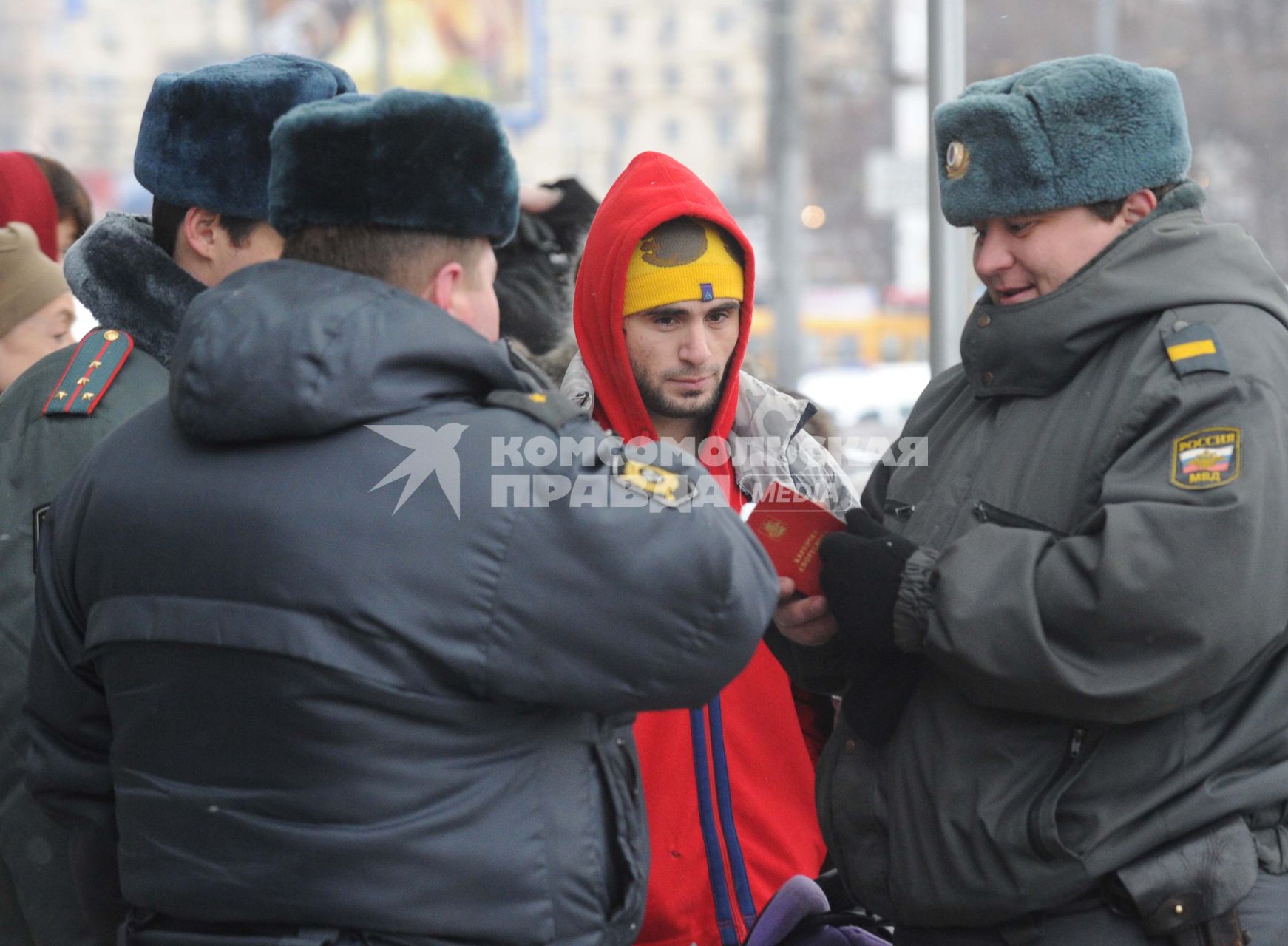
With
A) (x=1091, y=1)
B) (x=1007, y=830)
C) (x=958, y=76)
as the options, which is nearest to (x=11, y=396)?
(x=1007, y=830)

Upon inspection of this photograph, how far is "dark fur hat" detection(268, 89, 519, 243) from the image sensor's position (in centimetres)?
169

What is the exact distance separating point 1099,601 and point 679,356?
134 cm

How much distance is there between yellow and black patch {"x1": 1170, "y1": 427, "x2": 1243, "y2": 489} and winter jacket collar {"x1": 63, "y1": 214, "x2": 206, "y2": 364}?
1.58m

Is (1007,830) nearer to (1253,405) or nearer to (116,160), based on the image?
(1253,405)

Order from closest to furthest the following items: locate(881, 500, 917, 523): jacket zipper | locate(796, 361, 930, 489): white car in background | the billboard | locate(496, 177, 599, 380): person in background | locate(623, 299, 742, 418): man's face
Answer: locate(881, 500, 917, 523): jacket zipper → locate(623, 299, 742, 418): man's face → locate(496, 177, 599, 380): person in background → locate(796, 361, 930, 489): white car in background → the billboard

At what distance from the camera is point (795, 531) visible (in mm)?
2174

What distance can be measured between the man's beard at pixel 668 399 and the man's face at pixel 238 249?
0.85 meters

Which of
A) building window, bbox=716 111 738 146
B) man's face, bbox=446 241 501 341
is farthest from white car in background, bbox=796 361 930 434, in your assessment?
man's face, bbox=446 241 501 341

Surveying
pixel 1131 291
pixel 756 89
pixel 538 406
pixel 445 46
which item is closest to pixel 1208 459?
pixel 1131 291

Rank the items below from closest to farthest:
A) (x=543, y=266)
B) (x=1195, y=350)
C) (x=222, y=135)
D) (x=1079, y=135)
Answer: (x=1195, y=350), (x=1079, y=135), (x=222, y=135), (x=543, y=266)

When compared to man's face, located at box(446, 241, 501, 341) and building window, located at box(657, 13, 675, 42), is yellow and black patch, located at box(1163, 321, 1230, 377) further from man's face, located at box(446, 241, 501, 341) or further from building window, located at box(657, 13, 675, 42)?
building window, located at box(657, 13, 675, 42)

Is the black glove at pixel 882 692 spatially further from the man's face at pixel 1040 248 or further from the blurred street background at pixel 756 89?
the blurred street background at pixel 756 89

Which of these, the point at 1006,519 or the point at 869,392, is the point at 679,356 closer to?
the point at 1006,519

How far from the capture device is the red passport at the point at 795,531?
7.10ft
